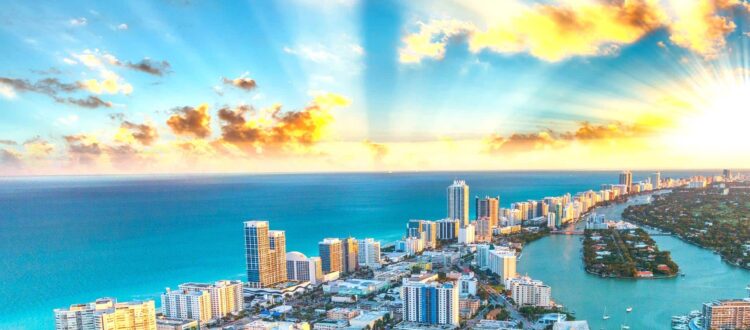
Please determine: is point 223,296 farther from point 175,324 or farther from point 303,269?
point 303,269

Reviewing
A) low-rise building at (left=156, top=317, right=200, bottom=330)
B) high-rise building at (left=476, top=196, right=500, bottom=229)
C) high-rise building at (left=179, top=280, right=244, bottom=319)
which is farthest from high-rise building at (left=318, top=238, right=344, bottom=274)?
high-rise building at (left=476, top=196, right=500, bottom=229)

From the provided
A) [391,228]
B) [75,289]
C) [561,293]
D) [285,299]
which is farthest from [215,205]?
[561,293]

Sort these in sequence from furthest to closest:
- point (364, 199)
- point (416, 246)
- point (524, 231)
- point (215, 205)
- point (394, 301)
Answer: point (364, 199), point (215, 205), point (524, 231), point (416, 246), point (394, 301)

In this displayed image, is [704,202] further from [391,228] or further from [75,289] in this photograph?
[75,289]

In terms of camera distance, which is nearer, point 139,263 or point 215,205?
point 139,263

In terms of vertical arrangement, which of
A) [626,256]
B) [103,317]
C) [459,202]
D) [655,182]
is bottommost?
[626,256]

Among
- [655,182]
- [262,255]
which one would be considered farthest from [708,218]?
[655,182]
